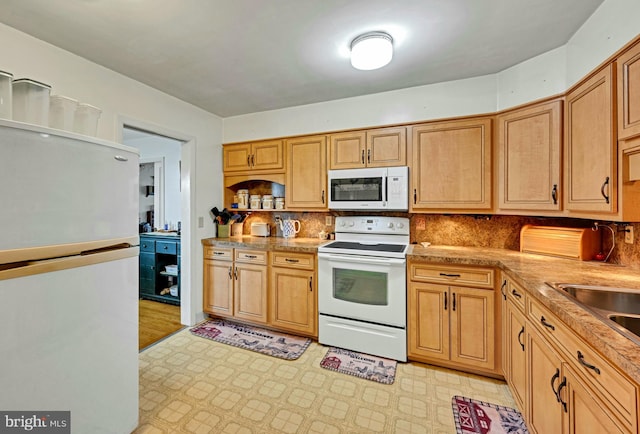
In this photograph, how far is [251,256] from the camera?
2.84 metres

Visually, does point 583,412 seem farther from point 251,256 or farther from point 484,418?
point 251,256

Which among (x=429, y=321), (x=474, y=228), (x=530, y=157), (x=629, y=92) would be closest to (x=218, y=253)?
(x=429, y=321)

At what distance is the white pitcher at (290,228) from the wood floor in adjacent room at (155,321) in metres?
1.55

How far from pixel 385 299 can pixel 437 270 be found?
1.62ft

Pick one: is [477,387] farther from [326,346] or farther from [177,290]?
A: [177,290]

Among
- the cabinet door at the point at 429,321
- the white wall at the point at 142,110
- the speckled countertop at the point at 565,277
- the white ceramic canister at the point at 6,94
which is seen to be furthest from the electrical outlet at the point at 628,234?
the white wall at the point at 142,110

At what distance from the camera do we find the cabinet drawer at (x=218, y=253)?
9.72ft

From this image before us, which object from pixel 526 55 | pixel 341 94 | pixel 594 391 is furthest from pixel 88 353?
pixel 526 55

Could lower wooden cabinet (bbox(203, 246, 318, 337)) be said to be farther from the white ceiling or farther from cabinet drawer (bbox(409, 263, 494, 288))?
the white ceiling

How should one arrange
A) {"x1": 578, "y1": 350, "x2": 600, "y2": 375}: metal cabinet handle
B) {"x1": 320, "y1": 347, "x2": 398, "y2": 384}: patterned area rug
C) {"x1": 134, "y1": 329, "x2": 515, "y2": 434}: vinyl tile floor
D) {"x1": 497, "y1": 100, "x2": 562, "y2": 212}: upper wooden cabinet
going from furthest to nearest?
1. {"x1": 320, "y1": 347, "x2": 398, "y2": 384}: patterned area rug
2. {"x1": 497, "y1": 100, "x2": 562, "y2": 212}: upper wooden cabinet
3. {"x1": 134, "y1": 329, "x2": 515, "y2": 434}: vinyl tile floor
4. {"x1": 578, "y1": 350, "x2": 600, "y2": 375}: metal cabinet handle

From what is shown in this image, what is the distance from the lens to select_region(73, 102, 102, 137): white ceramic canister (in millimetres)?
1492

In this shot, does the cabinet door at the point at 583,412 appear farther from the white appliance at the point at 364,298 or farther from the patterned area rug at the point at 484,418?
the white appliance at the point at 364,298

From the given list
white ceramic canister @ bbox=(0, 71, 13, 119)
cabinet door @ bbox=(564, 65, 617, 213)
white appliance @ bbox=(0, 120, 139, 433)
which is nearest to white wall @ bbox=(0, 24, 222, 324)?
white ceramic canister @ bbox=(0, 71, 13, 119)

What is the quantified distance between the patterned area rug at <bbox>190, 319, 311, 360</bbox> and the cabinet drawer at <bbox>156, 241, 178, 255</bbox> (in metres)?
1.24
